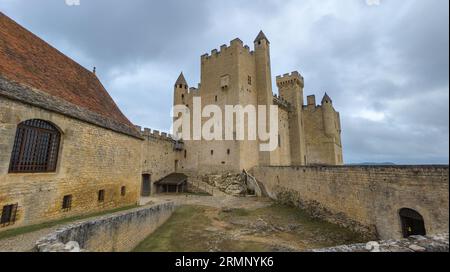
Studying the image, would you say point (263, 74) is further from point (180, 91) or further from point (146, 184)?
point (146, 184)

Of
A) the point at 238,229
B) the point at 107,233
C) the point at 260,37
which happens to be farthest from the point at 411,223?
the point at 260,37

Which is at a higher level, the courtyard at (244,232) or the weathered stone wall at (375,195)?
the weathered stone wall at (375,195)

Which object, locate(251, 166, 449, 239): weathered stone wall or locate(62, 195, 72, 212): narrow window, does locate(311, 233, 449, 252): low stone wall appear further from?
locate(62, 195, 72, 212): narrow window

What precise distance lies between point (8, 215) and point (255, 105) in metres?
21.6

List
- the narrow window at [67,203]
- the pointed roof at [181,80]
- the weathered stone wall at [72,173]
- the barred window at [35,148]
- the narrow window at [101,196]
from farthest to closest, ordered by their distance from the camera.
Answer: the pointed roof at [181,80], the narrow window at [101,196], the narrow window at [67,203], the barred window at [35,148], the weathered stone wall at [72,173]

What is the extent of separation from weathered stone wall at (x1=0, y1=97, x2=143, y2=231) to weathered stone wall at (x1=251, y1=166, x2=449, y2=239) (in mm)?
11048

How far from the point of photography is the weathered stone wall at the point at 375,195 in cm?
629

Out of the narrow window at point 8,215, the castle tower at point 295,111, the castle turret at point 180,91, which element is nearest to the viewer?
the narrow window at point 8,215

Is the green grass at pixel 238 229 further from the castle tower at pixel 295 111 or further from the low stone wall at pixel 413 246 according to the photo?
the castle tower at pixel 295 111

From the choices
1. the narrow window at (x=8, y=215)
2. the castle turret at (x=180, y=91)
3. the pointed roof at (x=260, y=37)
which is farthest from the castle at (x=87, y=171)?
the pointed roof at (x=260, y=37)

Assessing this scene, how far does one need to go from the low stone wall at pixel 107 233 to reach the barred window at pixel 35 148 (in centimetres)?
347

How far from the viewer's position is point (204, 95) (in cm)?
2531
